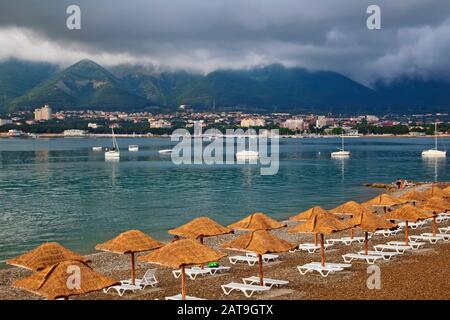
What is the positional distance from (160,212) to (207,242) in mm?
13599

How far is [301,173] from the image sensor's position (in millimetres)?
71688

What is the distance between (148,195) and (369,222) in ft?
105

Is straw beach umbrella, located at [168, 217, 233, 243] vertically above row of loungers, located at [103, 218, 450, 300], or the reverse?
straw beach umbrella, located at [168, 217, 233, 243]

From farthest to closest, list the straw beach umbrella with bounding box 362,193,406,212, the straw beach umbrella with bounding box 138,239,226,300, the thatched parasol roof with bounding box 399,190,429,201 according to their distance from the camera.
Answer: the thatched parasol roof with bounding box 399,190,429,201, the straw beach umbrella with bounding box 362,193,406,212, the straw beach umbrella with bounding box 138,239,226,300

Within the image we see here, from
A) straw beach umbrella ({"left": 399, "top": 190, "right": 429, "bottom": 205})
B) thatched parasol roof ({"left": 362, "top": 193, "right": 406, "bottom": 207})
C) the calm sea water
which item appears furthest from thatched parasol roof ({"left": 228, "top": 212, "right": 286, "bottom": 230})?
straw beach umbrella ({"left": 399, "top": 190, "right": 429, "bottom": 205})

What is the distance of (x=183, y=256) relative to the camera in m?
14.5

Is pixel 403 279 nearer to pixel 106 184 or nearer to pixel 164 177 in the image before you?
pixel 106 184

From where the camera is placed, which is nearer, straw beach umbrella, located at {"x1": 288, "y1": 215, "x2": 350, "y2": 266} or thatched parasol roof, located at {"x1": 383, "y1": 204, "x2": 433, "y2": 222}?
straw beach umbrella, located at {"x1": 288, "y1": 215, "x2": 350, "y2": 266}

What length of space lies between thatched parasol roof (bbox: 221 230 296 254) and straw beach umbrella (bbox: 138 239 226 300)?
1.26 m

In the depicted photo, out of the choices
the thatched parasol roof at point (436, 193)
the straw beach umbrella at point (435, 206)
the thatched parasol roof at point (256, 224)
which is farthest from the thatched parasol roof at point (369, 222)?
the thatched parasol roof at point (436, 193)

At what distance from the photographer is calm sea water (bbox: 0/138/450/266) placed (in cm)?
3309

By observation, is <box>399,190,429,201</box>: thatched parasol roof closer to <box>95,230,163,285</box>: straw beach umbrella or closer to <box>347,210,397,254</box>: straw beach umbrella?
<box>347,210,397,254</box>: straw beach umbrella

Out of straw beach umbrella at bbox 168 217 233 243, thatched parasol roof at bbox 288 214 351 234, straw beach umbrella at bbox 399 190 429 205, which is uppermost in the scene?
thatched parasol roof at bbox 288 214 351 234
